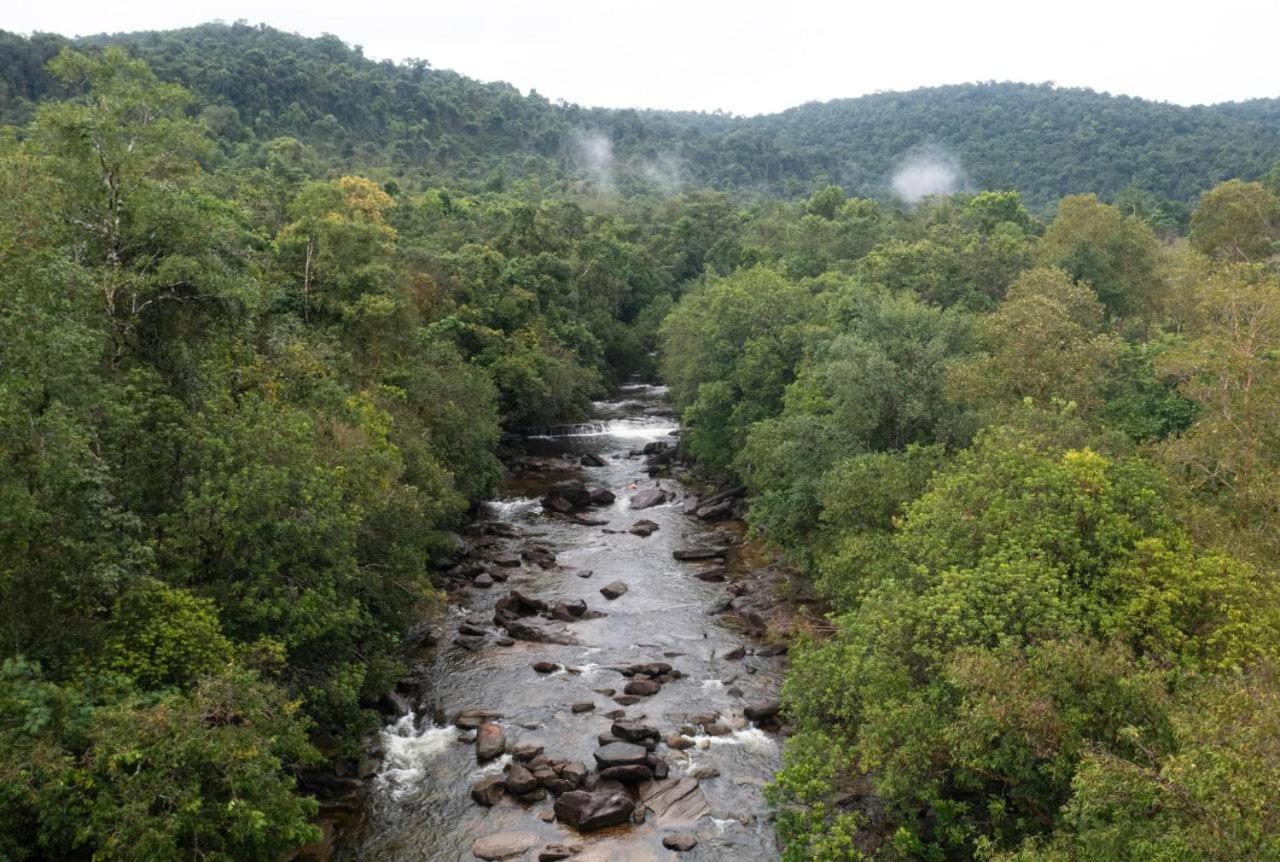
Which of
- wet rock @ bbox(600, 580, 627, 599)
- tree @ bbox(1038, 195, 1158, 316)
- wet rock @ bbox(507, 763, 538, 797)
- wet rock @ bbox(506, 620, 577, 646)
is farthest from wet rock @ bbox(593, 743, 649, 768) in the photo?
tree @ bbox(1038, 195, 1158, 316)

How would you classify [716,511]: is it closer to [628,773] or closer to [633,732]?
[633,732]

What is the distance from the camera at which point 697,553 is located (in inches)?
1709

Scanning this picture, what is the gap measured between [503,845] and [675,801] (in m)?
4.96

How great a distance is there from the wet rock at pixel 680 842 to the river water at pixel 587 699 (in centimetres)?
17

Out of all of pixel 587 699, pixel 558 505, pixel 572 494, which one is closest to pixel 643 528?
pixel 558 505

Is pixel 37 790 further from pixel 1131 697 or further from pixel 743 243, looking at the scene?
pixel 743 243

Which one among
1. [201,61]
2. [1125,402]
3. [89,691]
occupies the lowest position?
[89,691]

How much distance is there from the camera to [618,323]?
91.3 meters

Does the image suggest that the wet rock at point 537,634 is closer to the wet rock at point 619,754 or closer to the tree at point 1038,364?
the wet rock at point 619,754

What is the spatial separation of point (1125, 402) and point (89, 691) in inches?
1334

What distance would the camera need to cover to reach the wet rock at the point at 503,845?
2216 cm

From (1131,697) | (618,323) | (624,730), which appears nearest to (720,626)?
(624,730)

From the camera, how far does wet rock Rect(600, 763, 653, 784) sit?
25.3 m

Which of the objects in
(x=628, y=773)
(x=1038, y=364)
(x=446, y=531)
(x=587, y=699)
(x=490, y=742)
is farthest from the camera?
(x=446, y=531)
